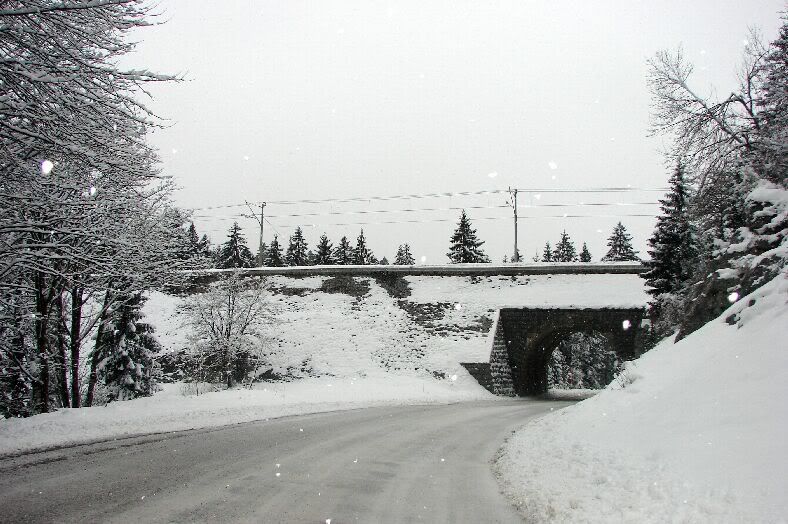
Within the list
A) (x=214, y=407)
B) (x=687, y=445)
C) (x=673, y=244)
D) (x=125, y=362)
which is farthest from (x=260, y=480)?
(x=673, y=244)

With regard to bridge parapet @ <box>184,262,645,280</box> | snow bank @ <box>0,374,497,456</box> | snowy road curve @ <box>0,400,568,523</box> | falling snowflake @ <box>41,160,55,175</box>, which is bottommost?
snow bank @ <box>0,374,497,456</box>

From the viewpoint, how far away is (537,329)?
1110 inches

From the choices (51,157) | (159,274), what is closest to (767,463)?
(51,157)

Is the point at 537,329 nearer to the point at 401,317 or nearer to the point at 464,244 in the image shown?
the point at 401,317

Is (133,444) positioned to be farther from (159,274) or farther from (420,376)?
(420,376)

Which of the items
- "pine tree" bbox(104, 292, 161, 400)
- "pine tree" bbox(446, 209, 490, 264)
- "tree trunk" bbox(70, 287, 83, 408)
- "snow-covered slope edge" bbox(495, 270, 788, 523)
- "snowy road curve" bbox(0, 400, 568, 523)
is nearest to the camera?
"snow-covered slope edge" bbox(495, 270, 788, 523)

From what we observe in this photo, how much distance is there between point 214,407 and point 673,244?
20482mm

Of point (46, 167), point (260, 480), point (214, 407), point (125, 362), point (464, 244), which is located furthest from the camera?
point (464, 244)

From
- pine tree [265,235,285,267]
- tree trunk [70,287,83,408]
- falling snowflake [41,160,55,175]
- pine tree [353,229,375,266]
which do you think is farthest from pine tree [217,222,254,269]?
falling snowflake [41,160,55,175]

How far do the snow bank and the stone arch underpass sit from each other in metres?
2.80

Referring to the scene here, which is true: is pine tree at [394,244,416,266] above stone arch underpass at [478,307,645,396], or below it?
above

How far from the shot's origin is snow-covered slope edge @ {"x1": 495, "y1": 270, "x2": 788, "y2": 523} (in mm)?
4852

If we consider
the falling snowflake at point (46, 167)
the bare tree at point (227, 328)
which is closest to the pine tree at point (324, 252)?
the bare tree at point (227, 328)

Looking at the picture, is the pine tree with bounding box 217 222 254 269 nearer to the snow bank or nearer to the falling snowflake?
the snow bank
